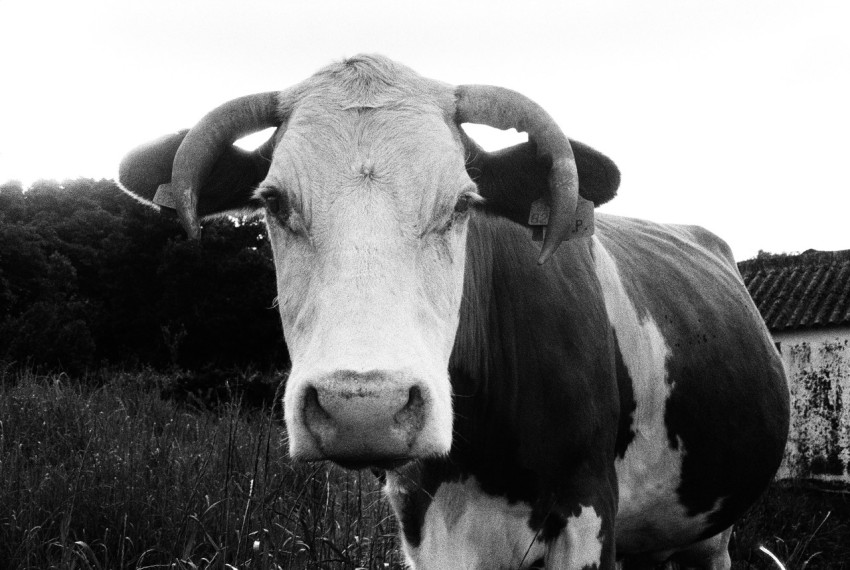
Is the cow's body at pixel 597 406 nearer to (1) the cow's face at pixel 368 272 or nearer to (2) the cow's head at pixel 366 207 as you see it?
(2) the cow's head at pixel 366 207

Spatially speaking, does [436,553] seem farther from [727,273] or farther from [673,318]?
[727,273]

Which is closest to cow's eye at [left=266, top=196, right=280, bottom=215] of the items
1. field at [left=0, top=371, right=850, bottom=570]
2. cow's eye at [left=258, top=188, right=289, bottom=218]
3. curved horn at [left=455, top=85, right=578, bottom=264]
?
cow's eye at [left=258, top=188, right=289, bottom=218]

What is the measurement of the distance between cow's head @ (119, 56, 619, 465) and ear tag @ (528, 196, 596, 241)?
0.25 feet

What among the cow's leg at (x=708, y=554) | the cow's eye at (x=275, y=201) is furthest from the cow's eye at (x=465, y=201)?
the cow's leg at (x=708, y=554)

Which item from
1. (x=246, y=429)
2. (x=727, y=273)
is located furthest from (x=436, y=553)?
(x=246, y=429)

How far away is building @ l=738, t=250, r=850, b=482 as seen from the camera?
1719cm

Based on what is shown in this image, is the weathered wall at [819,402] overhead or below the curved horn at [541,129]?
below

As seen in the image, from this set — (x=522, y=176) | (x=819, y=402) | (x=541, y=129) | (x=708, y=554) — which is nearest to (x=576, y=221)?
(x=522, y=176)

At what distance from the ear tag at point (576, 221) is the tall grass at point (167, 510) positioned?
1216mm

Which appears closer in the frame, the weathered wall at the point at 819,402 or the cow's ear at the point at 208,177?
the cow's ear at the point at 208,177

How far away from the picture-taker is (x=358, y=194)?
2211mm

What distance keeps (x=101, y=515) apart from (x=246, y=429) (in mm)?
2917

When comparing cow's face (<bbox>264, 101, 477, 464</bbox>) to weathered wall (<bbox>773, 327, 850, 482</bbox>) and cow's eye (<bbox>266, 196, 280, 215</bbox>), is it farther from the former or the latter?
weathered wall (<bbox>773, 327, 850, 482</bbox>)

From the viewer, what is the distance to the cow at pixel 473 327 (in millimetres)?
1942
